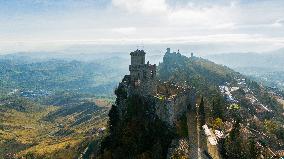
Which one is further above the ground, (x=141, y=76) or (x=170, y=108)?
(x=141, y=76)

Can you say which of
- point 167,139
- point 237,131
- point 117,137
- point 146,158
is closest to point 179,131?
point 167,139

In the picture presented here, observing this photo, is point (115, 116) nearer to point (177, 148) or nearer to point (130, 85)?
point (130, 85)

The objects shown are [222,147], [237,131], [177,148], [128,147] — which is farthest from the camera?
[237,131]

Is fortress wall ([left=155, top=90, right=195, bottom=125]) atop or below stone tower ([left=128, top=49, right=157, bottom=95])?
below

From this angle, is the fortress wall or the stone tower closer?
the fortress wall

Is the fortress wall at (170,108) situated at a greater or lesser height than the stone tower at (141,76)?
lesser

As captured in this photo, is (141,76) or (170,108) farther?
(141,76)

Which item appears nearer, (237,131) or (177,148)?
(177,148)

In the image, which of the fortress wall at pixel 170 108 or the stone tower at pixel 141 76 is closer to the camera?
the fortress wall at pixel 170 108
